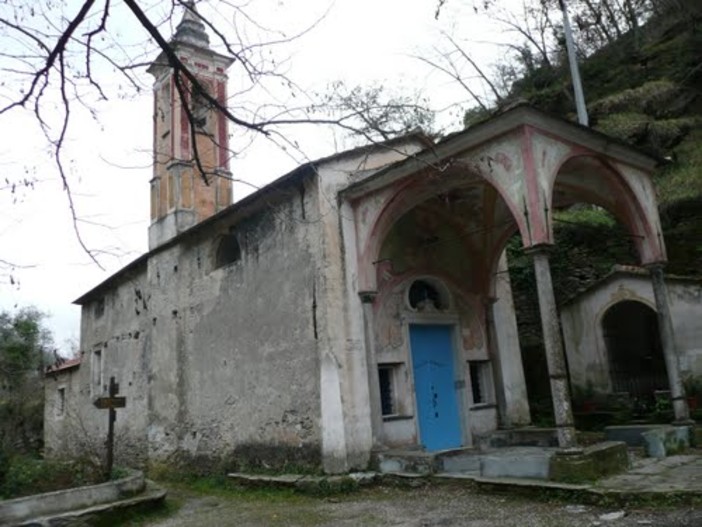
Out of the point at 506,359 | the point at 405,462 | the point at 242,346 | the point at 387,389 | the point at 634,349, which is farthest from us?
the point at 634,349

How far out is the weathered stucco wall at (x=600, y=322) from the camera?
12867mm

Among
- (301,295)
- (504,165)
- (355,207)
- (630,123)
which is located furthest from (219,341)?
(630,123)

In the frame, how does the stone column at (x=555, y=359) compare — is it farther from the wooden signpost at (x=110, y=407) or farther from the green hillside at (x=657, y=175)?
the wooden signpost at (x=110, y=407)

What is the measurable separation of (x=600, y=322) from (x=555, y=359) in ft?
25.2

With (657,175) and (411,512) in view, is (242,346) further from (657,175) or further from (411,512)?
(657,175)

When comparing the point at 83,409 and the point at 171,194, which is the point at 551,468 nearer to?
the point at 171,194

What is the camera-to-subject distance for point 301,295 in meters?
10.4

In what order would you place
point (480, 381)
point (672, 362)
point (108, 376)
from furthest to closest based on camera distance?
point (108, 376) < point (480, 381) < point (672, 362)

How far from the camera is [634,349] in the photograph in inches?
623

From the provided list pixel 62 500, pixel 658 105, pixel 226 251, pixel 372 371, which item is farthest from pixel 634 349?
pixel 62 500

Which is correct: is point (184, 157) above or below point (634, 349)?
above

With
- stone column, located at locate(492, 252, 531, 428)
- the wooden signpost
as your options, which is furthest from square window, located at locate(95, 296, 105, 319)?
stone column, located at locate(492, 252, 531, 428)

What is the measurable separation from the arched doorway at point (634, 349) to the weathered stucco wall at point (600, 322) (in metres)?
0.26

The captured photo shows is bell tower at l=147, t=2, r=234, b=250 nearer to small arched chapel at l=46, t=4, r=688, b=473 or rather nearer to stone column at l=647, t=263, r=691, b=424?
small arched chapel at l=46, t=4, r=688, b=473
